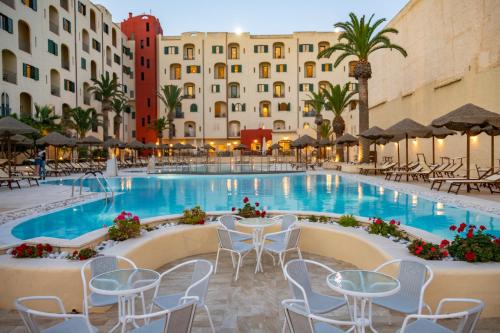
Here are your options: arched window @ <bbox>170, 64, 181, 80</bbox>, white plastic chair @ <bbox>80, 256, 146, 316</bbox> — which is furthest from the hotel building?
white plastic chair @ <bbox>80, 256, 146, 316</bbox>

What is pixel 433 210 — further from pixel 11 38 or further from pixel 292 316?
pixel 11 38

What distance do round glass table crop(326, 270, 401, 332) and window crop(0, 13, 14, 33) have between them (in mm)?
28213

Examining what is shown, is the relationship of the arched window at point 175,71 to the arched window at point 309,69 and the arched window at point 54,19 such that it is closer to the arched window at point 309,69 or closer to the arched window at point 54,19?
the arched window at point 309,69

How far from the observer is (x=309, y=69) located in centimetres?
4931

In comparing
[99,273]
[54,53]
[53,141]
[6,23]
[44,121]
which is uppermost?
[6,23]

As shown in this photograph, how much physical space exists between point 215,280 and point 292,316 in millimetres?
2730

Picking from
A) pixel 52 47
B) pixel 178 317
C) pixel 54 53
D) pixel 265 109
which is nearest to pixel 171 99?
pixel 265 109

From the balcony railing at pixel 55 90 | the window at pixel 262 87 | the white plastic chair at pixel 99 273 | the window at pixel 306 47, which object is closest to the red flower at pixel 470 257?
the white plastic chair at pixel 99 273

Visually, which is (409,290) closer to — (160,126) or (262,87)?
(160,126)

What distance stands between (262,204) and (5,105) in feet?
65.7

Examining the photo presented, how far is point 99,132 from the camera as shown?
38719 mm

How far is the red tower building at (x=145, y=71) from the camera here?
48.6 meters

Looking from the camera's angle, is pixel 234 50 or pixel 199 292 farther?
pixel 234 50

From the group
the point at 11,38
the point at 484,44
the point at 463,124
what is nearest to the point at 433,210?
the point at 463,124
